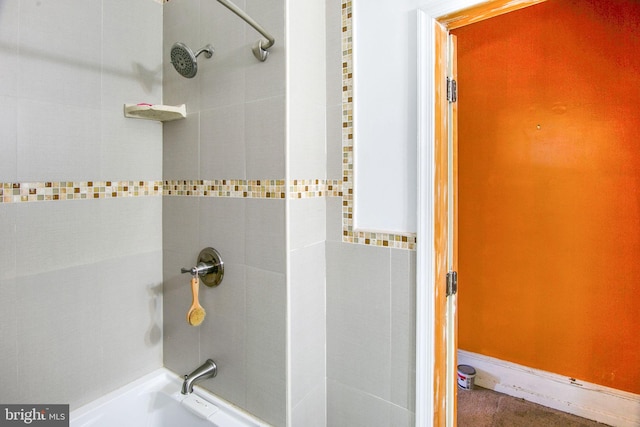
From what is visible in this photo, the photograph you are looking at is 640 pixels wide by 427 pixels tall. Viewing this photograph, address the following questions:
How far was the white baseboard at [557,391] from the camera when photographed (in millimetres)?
1823

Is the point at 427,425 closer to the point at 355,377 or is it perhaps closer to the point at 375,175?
the point at 355,377

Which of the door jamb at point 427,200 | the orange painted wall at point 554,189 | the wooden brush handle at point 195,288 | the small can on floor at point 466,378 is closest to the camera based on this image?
the door jamb at point 427,200

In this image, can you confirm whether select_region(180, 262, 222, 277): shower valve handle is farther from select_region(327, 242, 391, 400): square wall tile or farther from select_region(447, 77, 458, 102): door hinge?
select_region(447, 77, 458, 102): door hinge

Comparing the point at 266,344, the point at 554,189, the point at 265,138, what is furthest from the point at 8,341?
the point at 554,189

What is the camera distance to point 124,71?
1.37 meters

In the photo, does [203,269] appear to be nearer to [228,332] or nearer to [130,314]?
[228,332]

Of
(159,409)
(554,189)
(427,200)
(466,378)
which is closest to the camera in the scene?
(427,200)

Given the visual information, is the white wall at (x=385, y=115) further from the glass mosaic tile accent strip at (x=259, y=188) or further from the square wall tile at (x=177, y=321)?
the square wall tile at (x=177, y=321)

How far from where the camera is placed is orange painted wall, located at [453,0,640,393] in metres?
1.75

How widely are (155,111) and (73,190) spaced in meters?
0.43

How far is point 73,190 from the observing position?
1229 millimetres

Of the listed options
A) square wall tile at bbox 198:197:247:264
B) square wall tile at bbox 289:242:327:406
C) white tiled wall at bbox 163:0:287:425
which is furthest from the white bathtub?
square wall tile at bbox 198:197:247:264

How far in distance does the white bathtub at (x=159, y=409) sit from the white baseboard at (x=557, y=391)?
5.71 feet

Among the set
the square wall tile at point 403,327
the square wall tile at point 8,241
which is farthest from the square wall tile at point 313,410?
the square wall tile at point 8,241
